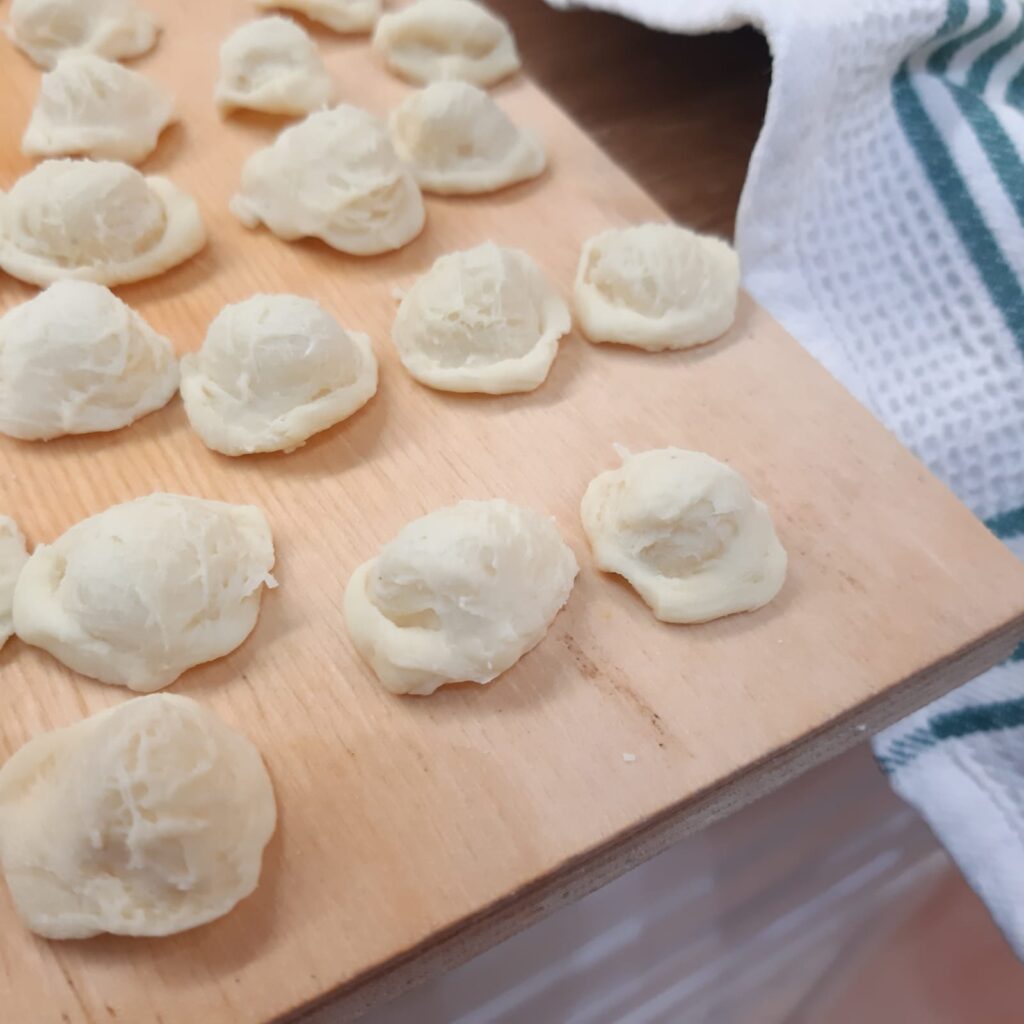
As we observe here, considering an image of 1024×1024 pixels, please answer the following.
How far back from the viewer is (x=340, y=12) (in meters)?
1.40

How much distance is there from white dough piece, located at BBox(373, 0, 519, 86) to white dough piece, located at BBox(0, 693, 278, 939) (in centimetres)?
96

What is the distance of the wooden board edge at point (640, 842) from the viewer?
2.35 feet

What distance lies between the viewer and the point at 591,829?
76 centimetres

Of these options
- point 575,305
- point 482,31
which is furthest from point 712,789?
point 482,31

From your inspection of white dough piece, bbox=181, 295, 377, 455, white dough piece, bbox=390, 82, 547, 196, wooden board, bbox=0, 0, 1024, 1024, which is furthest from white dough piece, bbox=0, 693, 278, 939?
white dough piece, bbox=390, 82, 547, 196

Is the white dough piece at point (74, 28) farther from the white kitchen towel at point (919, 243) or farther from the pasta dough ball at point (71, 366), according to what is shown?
the white kitchen towel at point (919, 243)

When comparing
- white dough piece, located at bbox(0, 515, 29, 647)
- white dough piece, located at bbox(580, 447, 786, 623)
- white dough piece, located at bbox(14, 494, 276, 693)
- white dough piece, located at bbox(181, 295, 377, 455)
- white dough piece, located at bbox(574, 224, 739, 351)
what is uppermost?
white dough piece, located at bbox(574, 224, 739, 351)

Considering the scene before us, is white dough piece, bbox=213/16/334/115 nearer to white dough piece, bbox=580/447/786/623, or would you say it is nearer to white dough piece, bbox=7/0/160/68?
white dough piece, bbox=7/0/160/68

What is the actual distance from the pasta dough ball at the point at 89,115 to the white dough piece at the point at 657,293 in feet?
1.90

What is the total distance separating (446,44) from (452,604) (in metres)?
0.87

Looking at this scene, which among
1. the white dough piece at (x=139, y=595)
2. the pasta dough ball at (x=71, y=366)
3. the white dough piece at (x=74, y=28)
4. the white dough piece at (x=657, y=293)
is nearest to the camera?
the white dough piece at (x=139, y=595)

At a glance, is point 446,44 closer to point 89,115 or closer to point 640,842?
point 89,115

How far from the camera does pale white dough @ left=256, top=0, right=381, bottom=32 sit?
4.59 feet

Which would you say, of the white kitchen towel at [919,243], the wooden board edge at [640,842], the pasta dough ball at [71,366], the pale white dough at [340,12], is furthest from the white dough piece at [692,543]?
the pale white dough at [340,12]
